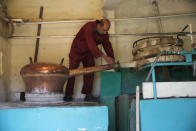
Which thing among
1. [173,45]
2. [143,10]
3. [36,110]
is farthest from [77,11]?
[36,110]

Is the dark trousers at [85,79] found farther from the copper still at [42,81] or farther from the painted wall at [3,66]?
the painted wall at [3,66]

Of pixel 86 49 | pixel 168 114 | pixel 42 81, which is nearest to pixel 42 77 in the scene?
pixel 42 81

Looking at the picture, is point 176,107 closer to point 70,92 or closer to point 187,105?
point 187,105

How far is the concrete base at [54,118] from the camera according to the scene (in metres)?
1.49

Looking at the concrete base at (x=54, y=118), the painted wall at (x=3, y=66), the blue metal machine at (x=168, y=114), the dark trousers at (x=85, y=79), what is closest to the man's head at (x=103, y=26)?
the dark trousers at (x=85, y=79)

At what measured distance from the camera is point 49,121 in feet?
4.91

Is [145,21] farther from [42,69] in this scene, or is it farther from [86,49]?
[42,69]

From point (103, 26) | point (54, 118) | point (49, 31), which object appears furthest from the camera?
point (49, 31)

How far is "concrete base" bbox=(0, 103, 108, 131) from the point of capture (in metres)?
1.49

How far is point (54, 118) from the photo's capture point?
1504mm

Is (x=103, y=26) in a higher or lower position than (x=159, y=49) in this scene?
higher

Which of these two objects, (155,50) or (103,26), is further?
(103,26)

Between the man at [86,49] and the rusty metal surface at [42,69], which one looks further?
the man at [86,49]

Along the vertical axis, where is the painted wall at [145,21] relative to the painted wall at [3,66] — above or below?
above
